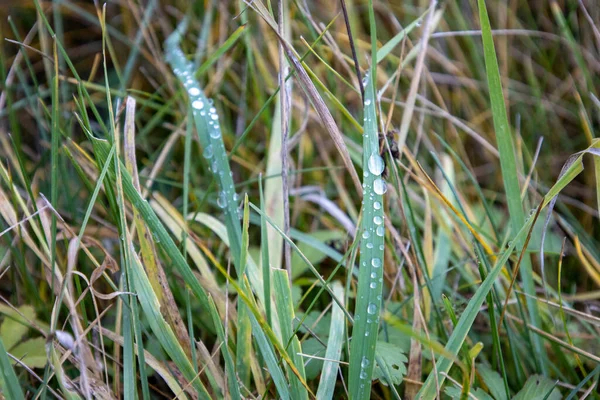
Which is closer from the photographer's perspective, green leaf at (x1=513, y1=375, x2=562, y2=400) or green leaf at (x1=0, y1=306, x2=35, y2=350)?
green leaf at (x1=513, y1=375, x2=562, y2=400)

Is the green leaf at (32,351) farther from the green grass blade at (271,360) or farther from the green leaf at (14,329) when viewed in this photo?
the green grass blade at (271,360)

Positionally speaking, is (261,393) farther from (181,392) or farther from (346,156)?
(346,156)

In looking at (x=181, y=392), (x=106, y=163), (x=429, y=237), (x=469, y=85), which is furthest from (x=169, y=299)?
(x=469, y=85)

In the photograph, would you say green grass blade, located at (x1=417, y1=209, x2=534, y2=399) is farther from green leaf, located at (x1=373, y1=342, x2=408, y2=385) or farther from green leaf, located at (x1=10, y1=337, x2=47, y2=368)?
green leaf, located at (x1=10, y1=337, x2=47, y2=368)

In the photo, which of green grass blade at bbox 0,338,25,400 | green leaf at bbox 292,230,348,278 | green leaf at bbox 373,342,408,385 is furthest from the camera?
green leaf at bbox 292,230,348,278

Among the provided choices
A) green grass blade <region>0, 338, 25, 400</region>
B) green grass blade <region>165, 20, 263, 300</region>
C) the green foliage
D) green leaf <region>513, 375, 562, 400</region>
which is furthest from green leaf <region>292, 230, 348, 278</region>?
green grass blade <region>0, 338, 25, 400</region>

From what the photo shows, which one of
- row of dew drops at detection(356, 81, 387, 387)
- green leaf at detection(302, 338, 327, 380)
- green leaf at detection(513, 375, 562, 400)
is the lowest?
green leaf at detection(513, 375, 562, 400)

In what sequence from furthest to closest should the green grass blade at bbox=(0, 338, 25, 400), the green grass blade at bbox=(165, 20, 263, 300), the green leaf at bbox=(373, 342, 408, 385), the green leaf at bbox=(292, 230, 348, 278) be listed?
the green leaf at bbox=(292, 230, 348, 278) < the green grass blade at bbox=(165, 20, 263, 300) < the green leaf at bbox=(373, 342, 408, 385) < the green grass blade at bbox=(0, 338, 25, 400)
